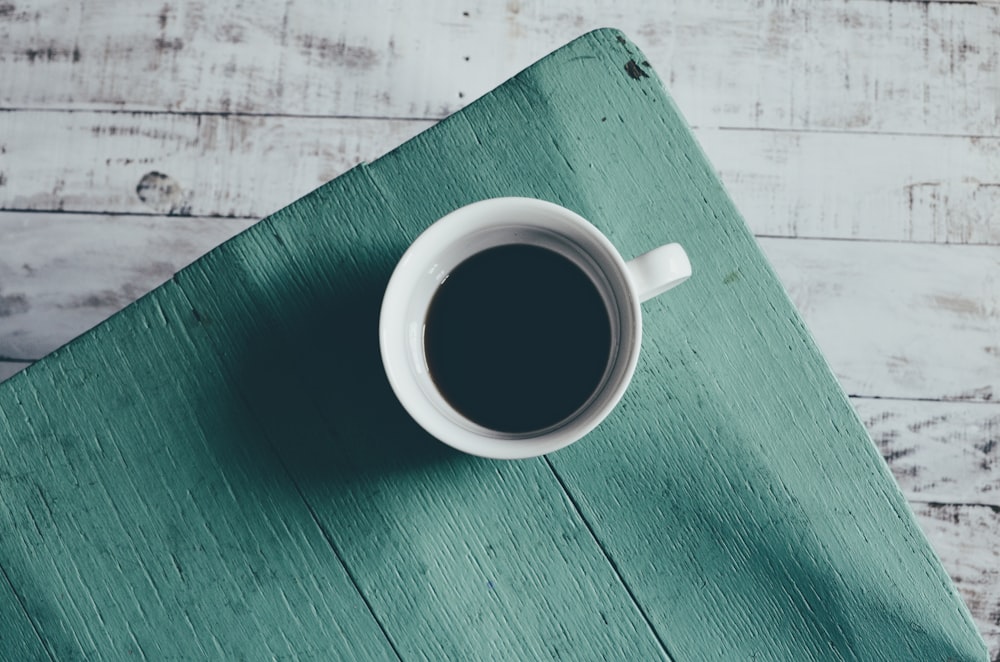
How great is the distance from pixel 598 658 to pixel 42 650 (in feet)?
1.25

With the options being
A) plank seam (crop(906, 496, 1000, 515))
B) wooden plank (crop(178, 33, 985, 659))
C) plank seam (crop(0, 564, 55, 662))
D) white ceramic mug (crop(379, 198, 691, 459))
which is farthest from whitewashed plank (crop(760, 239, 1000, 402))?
plank seam (crop(0, 564, 55, 662))

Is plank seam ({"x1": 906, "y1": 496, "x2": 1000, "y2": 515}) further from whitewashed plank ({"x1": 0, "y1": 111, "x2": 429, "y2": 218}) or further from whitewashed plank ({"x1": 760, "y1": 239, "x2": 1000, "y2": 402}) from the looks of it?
whitewashed plank ({"x1": 0, "y1": 111, "x2": 429, "y2": 218})

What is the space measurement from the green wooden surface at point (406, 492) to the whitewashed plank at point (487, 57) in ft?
1.75

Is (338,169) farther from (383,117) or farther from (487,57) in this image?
(487,57)

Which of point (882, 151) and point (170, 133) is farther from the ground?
point (882, 151)

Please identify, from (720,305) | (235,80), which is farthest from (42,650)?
(235,80)

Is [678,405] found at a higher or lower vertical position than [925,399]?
higher

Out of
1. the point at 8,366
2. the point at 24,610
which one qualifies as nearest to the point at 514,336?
the point at 24,610

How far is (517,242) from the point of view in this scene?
0.54 meters

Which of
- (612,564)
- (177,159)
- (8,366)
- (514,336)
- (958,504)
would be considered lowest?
(8,366)

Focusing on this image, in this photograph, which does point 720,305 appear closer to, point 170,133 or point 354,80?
point 354,80

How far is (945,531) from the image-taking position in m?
1.03

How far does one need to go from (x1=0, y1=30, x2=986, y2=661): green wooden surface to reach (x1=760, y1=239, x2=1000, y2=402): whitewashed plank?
50 cm

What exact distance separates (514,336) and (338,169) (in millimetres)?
597
